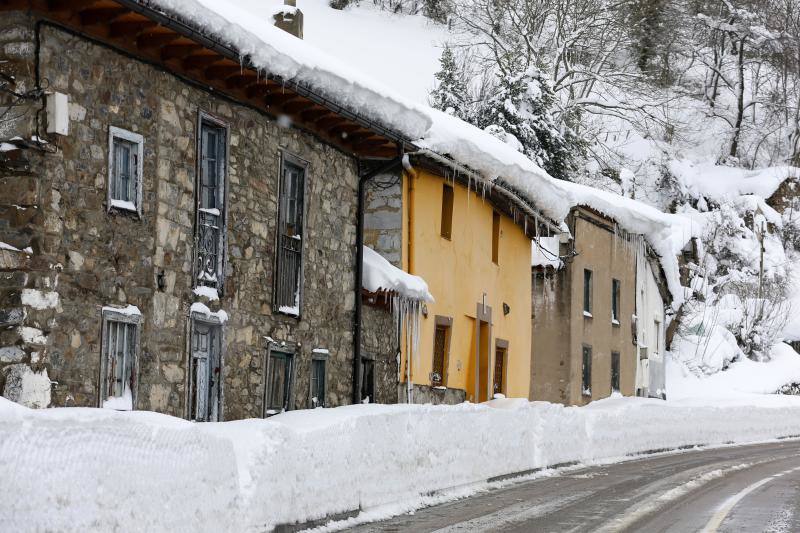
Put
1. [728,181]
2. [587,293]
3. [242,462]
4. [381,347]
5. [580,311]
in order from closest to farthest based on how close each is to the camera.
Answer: [242,462] → [381,347] → [580,311] → [587,293] → [728,181]

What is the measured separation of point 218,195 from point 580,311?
2057 cm

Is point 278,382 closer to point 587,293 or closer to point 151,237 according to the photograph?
point 151,237

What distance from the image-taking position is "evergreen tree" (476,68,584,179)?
40094 millimetres

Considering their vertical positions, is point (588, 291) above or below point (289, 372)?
above

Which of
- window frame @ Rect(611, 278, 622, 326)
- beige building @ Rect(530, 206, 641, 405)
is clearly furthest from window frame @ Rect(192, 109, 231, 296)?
window frame @ Rect(611, 278, 622, 326)

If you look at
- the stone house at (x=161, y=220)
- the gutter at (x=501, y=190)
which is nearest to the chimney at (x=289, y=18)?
the gutter at (x=501, y=190)

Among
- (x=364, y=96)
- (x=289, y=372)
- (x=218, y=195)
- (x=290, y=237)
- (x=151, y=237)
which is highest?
(x=364, y=96)

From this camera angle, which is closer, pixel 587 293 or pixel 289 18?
pixel 289 18

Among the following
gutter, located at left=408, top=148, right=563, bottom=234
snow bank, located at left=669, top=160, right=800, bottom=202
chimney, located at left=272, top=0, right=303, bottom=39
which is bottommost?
gutter, located at left=408, top=148, right=563, bottom=234

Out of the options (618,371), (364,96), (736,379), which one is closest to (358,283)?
(364,96)

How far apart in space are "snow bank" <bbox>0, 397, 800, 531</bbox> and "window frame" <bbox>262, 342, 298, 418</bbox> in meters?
2.45

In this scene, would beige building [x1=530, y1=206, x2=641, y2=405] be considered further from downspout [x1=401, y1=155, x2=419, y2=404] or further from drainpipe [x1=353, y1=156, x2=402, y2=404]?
drainpipe [x1=353, y1=156, x2=402, y2=404]

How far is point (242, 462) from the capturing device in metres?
10.1

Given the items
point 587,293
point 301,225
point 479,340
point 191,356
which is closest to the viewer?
point 191,356
